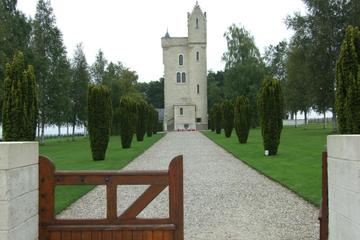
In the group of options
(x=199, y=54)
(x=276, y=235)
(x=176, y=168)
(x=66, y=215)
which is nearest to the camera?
(x=176, y=168)

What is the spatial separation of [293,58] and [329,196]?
39571 millimetres

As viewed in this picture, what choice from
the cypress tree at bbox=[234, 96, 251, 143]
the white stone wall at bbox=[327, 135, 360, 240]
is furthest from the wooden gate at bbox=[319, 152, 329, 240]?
the cypress tree at bbox=[234, 96, 251, 143]

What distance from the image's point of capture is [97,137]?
821 inches

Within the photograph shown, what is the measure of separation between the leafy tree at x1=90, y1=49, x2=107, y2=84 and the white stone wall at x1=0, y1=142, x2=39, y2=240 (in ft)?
205

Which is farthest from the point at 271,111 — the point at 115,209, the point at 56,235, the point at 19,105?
the point at 56,235

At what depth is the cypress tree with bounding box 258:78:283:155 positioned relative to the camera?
20.7m

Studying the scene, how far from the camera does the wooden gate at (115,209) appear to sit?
530 centimetres

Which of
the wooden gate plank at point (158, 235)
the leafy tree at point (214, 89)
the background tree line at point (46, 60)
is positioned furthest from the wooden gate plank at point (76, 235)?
the leafy tree at point (214, 89)

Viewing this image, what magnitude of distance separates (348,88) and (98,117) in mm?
10114

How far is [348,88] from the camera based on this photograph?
678 inches

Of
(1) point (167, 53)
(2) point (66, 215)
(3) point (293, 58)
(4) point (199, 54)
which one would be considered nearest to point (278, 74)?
(4) point (199, 54)

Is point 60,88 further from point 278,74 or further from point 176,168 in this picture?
point 278,74

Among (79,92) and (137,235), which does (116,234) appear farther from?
(79,92)

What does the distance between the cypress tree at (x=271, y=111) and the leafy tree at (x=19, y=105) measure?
9511 millimetres
